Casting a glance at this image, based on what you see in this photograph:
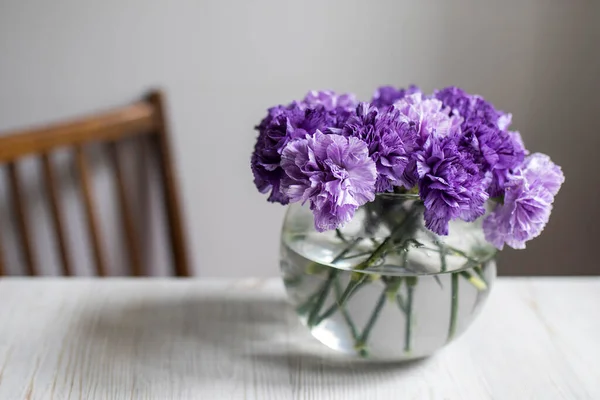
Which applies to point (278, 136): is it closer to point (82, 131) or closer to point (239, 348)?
point (239, 348)

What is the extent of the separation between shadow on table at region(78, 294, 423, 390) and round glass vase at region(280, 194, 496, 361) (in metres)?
0.04

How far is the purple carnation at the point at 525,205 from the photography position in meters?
0.58

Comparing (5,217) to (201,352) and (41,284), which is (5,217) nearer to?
(41,284)

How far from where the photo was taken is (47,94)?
1176 millimetres

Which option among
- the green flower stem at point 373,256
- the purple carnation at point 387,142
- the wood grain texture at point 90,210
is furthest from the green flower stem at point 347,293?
the wood grain texture at point 90,210

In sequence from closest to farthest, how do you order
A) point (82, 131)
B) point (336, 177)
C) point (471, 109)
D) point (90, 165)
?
point (336, 177)
point (471, 109)
point (82, 131)
point (90, 165)

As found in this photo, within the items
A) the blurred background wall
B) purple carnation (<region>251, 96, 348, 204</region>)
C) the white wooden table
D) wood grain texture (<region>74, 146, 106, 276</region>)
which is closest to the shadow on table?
the white wooden table

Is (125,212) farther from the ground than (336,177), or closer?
closer

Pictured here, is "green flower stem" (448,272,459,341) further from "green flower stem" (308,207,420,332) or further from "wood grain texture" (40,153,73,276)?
"wood grain texture" (40,153,73,276)

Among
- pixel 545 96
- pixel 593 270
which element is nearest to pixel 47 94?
pixel 545 96

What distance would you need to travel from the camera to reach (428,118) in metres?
0.56

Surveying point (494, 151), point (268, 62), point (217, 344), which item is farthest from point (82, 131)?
point (494, 151)

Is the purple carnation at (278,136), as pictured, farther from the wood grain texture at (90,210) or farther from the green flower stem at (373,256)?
the wood grain texture at (90,210)

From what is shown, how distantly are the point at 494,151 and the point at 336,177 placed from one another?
0.15 metres
